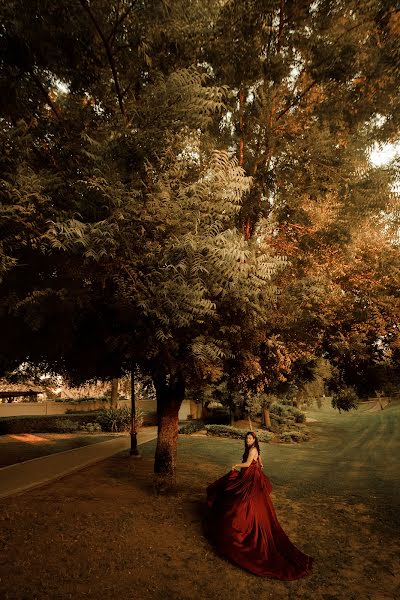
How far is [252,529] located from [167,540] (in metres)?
1.64

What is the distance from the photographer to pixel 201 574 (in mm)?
6180

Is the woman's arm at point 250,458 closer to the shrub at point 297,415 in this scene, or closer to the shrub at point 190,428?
the shrub at point 190,428

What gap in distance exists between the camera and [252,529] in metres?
6.92

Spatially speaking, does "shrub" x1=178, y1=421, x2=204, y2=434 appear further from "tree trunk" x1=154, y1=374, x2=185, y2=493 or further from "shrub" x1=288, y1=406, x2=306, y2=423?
"tree trunk" x1=154, y1=374, x2=185, y2=493

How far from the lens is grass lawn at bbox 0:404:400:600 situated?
5680 millimetres

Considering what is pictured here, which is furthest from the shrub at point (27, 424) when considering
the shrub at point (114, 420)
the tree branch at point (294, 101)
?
the tree branch at point (294, 101)

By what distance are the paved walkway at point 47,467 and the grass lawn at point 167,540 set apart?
18.3 inches

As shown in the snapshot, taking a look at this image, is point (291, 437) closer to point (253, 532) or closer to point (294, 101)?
point (253, 532)

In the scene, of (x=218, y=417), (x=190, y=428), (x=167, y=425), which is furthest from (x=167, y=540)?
(x=218, y=417)

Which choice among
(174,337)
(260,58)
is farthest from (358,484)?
(260,58)

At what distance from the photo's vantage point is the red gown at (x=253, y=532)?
644 centimetres

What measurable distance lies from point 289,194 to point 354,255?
105 inches

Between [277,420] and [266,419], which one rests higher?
[266,419]

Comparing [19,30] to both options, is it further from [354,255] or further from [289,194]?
[354,255]
